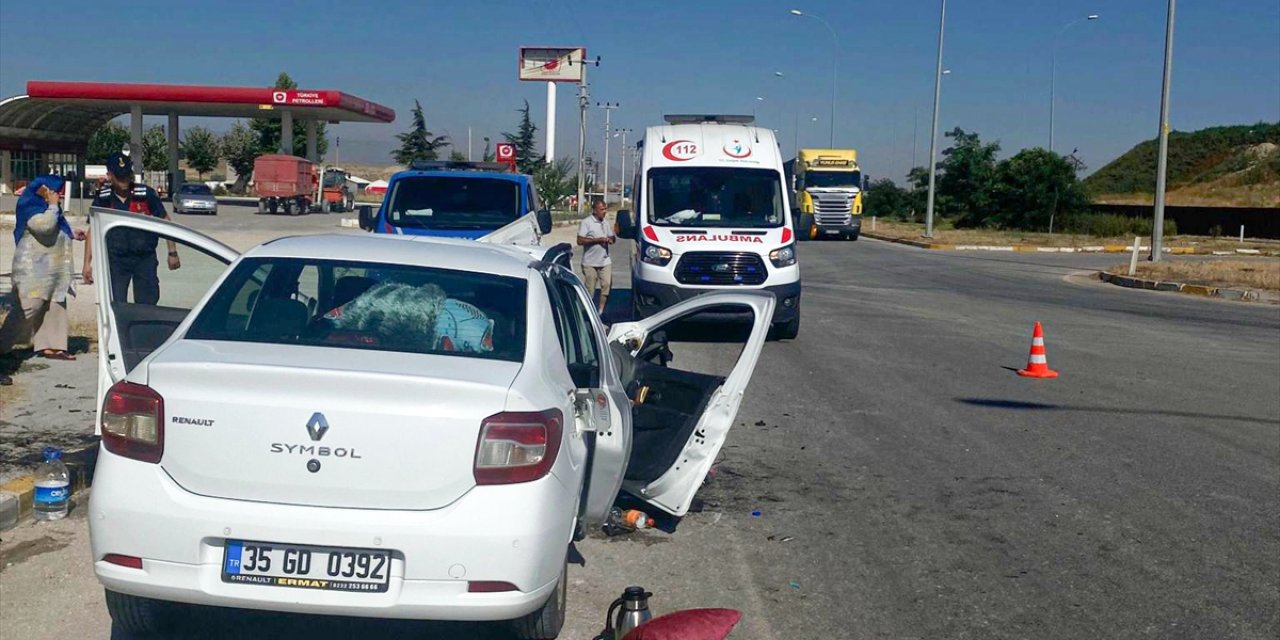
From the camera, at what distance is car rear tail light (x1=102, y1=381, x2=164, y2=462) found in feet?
13.9

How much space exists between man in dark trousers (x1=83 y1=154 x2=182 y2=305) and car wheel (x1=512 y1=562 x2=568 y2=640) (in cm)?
293

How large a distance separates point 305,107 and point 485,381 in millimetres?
61740

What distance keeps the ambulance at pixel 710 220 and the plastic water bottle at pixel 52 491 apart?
9447 mm

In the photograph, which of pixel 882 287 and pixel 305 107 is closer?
pixel 882 287

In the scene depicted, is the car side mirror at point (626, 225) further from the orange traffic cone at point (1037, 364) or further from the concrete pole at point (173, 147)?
the concrete pole at point (173, 147)

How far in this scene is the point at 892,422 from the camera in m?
9.99

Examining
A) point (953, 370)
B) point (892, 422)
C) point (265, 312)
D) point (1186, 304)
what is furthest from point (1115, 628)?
point (1186, 304)

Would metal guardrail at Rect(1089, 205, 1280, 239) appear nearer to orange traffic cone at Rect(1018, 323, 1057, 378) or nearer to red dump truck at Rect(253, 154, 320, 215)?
red dump truck at Rect(253, 154, 320, 215)

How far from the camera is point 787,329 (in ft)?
50.3

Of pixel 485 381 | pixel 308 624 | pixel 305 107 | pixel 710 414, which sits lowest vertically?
pixel 308 624

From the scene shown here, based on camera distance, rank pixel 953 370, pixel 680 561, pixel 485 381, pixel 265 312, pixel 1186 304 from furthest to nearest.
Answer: pixel 1186 304 < pixel 953 370 < pixel 680 561 < pixel 265 312 < pixel 485 381

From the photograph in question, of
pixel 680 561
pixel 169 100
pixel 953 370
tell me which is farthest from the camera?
pixel 169 100

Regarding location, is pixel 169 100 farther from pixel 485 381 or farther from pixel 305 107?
pixel 485 381

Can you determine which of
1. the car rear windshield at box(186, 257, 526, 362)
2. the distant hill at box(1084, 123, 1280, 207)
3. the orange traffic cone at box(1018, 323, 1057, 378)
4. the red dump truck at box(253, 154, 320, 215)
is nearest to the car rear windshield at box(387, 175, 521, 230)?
the orange traffic cone at box(1018, 323, 1057, 378)
